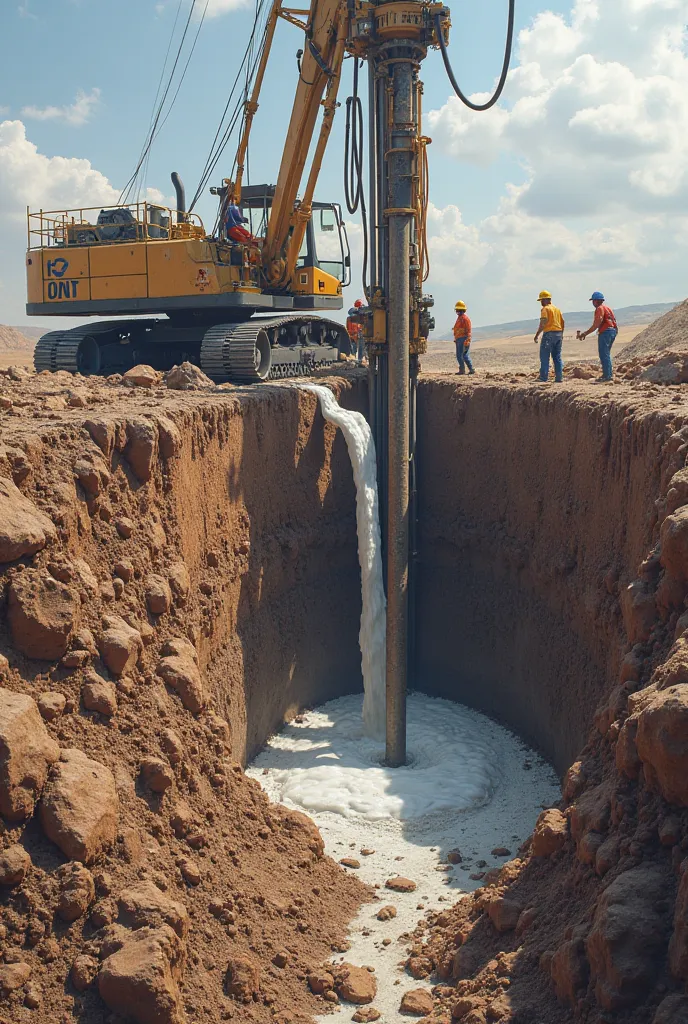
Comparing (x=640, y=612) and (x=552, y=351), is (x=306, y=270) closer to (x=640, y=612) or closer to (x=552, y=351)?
(x=552, y=351)

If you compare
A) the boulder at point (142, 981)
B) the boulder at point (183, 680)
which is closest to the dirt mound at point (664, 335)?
the boulder at point (183, 680)

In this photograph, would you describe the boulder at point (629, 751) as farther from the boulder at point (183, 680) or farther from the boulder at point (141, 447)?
the boulder at point (141, 447)

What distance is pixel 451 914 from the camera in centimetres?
762

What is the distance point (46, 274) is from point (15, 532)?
1001cm

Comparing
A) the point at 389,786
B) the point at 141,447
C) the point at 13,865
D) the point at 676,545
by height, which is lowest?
the point at 389,786

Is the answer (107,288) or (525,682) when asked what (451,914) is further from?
(107,288)

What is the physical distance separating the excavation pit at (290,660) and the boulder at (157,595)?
38mm

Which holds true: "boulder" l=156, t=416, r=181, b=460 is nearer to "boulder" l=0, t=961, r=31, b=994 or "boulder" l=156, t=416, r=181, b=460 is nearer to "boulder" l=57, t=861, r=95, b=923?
"boulder" l=57, t=861, r=95, b=923

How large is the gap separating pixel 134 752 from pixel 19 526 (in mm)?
1808

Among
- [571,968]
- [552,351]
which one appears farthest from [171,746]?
[552,351]

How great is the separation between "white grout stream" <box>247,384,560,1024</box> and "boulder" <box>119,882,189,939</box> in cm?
139

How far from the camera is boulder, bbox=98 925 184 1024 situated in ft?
17.9

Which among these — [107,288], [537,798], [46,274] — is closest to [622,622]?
[537,798]

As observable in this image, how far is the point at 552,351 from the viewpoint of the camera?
13406mm
